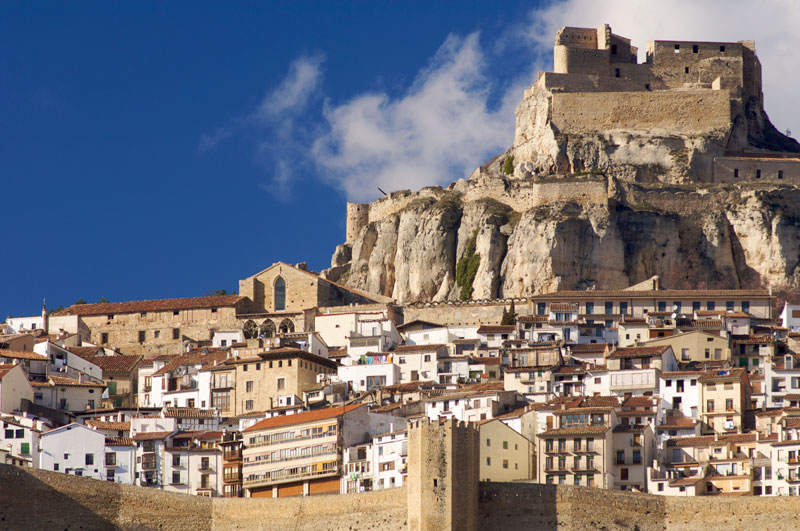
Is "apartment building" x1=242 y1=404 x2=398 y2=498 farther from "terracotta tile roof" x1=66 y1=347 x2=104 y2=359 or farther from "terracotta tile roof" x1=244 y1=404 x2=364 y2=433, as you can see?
"terracotta tile roof" x1=66 y1=347 x2=104 y2=359

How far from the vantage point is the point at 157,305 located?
3861 inches

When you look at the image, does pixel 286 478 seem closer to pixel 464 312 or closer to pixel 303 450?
pixel 303 450

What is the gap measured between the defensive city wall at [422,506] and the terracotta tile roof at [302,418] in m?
6.86

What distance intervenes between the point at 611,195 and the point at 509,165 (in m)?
11.3

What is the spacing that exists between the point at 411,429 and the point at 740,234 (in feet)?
146

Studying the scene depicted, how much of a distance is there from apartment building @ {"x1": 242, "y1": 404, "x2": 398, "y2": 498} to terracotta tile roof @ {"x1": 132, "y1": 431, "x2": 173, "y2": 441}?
365 cm

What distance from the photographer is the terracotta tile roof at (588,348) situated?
82.3 m

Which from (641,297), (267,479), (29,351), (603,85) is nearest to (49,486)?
(267,479)

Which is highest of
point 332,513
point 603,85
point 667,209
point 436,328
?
point 603,85

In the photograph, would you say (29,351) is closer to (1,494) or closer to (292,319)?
(292,319)

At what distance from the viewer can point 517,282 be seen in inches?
3802

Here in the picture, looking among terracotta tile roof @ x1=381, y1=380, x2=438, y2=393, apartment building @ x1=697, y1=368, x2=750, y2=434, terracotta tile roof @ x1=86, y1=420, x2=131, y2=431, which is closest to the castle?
terracotta tile roof @ x1=381, y1=380, x2=438, y2=393

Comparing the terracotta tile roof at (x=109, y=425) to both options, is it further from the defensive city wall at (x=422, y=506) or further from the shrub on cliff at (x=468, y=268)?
the shrub on cliff at (x=468, y=268)

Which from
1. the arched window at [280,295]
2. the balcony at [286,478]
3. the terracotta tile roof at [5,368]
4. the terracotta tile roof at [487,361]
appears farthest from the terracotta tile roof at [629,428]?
the arched window at [280,295]
